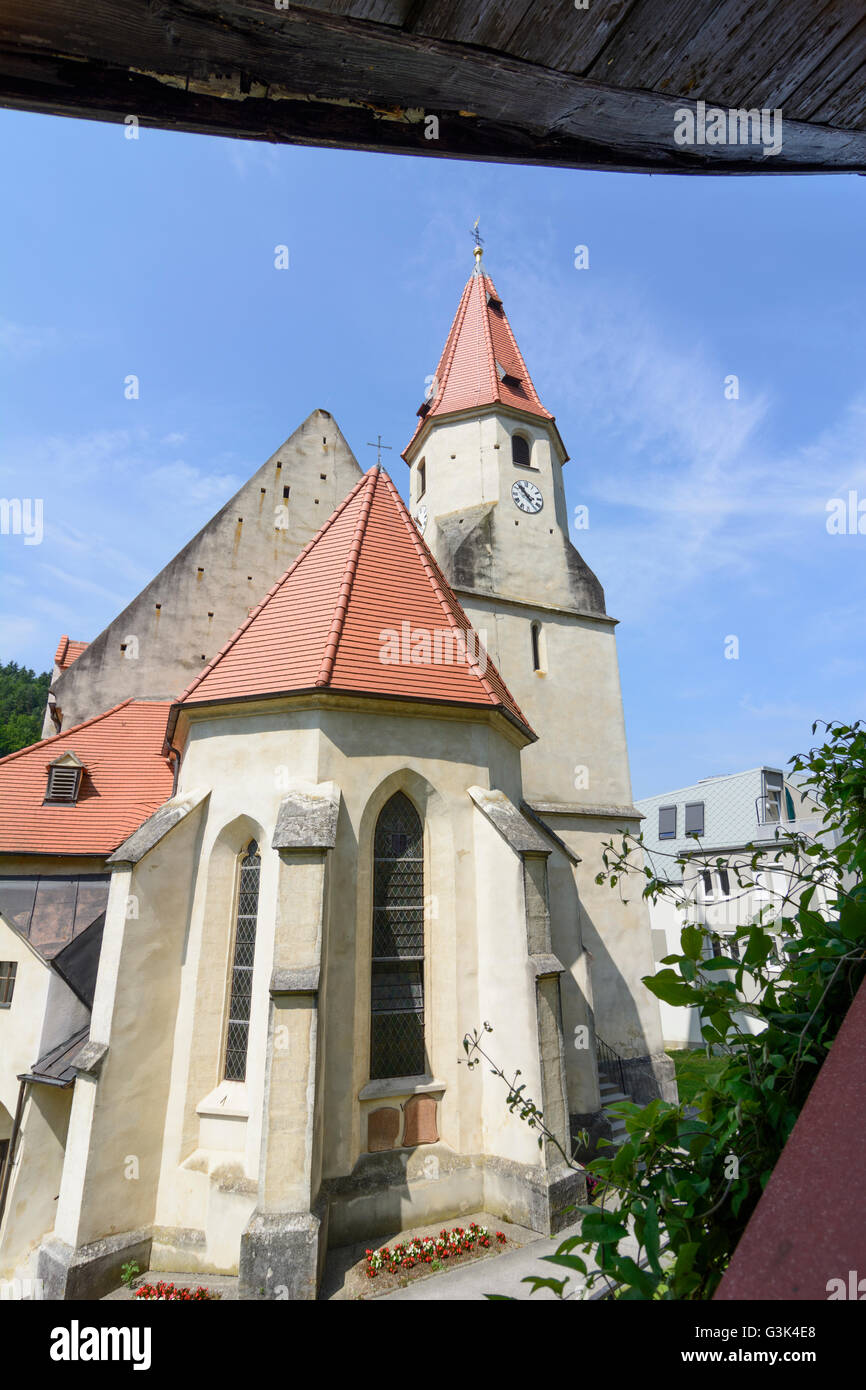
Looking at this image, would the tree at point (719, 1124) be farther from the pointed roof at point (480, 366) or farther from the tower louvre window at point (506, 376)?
the tower louvre window at point (506, 376)

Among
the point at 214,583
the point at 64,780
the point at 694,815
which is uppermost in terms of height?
the point at 214,583

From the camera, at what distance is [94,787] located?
13.4m

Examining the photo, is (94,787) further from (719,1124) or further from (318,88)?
(719,1124)

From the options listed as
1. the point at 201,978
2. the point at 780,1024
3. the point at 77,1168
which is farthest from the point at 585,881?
the point at 780,1024

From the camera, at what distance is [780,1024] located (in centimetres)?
142

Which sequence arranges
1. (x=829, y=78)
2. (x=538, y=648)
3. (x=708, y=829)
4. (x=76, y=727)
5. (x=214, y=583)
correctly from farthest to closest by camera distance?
(x=708, y=829), (x=214, y=583), (x=538, y=648), (x=76, y=727), (x=829, y=78)

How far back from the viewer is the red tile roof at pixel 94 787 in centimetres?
1221

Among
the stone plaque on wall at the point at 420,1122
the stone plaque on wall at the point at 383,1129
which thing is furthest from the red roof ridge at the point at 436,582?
the stone plaque on wall at the point at 383,1129

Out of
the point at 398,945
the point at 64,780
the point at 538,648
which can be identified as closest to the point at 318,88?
the point at 398,945

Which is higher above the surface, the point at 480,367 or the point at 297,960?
the point at 480,367

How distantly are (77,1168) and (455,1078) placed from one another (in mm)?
4447

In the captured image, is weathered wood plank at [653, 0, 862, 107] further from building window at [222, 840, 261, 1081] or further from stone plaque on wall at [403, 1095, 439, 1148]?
stone plaque on wall at [403, 1095, 439, 1148]

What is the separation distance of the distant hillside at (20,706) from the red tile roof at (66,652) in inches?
617

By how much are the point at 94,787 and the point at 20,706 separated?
41083 mm
